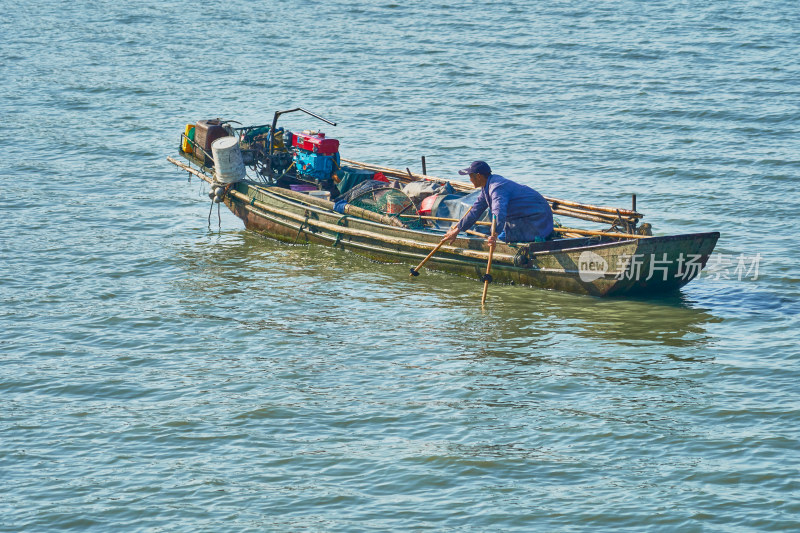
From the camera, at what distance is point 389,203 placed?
1655 cm

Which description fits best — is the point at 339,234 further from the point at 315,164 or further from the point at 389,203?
the point at 315,164

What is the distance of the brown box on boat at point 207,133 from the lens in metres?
18.9

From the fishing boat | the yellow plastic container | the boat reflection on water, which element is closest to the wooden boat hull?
the fishing boat

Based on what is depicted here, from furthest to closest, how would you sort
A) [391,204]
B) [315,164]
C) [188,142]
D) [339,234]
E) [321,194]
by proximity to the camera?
[188,142] → [315,164] → [321,194] → [339,234] → [391,204]

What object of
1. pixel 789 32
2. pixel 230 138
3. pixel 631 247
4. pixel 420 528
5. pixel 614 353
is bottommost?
pixel 420 528

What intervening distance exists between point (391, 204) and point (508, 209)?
250cm

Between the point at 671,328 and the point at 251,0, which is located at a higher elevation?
the point at 251,0

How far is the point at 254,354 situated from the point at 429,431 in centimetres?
318

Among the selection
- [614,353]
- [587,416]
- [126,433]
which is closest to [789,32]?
[614,353]

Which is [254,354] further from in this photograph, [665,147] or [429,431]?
[665,147]

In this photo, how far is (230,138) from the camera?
59.6 feet

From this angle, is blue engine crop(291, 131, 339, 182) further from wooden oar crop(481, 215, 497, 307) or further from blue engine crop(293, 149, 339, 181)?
wooden oar crop(481, 215, 497, 307)

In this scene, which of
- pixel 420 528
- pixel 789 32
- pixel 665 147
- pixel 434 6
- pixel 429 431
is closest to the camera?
pixel 420 528

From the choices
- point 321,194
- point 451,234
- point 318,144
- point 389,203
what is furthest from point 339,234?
point 451,234
